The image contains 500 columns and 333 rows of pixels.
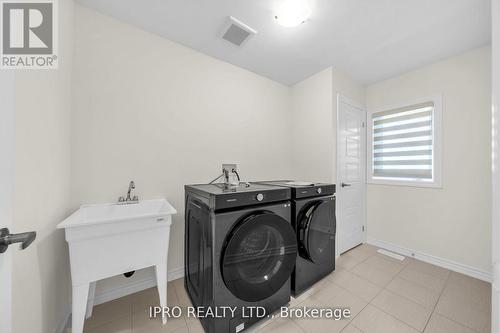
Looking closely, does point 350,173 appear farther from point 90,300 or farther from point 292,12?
point 90,300

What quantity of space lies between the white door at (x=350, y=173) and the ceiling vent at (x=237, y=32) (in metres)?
1.43

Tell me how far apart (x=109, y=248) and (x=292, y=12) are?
2.29 m

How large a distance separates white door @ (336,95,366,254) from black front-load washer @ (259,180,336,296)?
0.58m

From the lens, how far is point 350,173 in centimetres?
263

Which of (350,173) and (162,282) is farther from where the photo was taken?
(350,173)

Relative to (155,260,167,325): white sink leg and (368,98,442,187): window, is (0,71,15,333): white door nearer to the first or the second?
(155,260,167,325): white sink leg

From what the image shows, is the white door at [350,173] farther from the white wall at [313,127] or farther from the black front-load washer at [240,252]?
the black front-load washer at [240,252]

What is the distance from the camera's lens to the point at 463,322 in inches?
56.1

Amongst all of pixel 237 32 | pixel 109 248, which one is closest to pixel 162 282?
pixel 109 248

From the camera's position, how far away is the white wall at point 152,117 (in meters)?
1.57

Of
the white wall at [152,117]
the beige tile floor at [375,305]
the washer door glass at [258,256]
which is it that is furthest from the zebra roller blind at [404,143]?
the washer door glass at [258,256]

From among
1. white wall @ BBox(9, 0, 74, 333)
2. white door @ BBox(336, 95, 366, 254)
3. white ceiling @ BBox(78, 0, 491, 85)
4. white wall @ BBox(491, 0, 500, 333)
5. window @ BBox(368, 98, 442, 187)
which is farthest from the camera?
white door @ BBox(336, 95, 366, 254)

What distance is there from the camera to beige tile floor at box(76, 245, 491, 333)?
138 centimetres

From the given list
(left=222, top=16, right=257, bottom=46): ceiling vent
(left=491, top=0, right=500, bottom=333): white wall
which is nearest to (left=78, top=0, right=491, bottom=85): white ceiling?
(left=222, top=16, right=257, bottom=46): ceiling vent
